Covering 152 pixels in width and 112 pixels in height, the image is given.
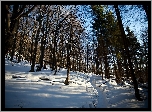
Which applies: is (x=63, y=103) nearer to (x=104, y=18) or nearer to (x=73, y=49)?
(x=73, y=49)

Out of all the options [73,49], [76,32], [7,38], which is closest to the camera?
[7,38]

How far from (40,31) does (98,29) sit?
21.2ft

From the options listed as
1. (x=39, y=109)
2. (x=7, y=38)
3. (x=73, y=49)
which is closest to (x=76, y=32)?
(x=73, y=49)

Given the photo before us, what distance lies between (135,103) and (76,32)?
7449mm

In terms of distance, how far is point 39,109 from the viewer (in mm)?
6684

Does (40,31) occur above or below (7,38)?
above

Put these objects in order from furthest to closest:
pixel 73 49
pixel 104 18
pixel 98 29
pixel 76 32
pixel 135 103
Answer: pixel 98 29, pixel 104 18, pixel 73 49, pixel 76 32, pixel 135 103

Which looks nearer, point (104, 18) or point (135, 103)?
point (135, 103)
